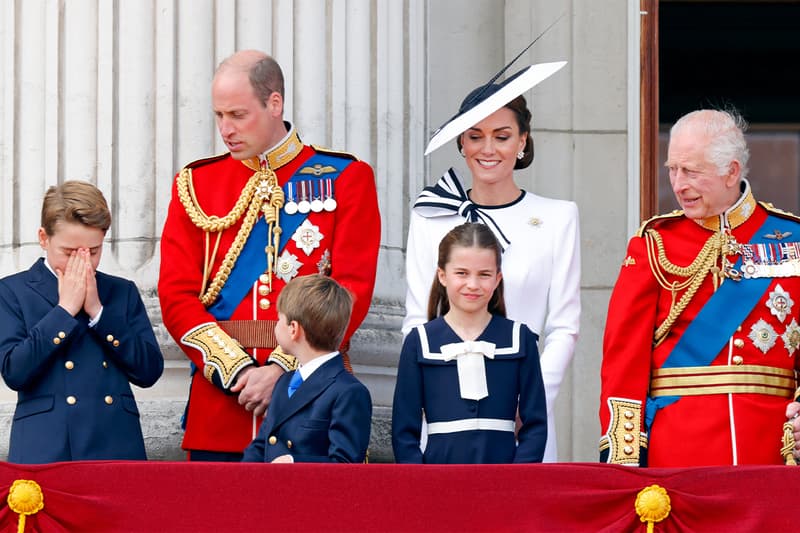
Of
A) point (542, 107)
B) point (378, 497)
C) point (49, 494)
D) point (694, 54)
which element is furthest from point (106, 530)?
point (694, 54)

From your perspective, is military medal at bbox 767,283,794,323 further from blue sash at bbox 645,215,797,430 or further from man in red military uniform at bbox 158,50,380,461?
man in red military uniform at bbox 158,50,380,461

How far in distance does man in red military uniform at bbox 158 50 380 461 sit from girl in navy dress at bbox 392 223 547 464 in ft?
1.34

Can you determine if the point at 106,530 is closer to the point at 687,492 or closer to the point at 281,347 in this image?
the point at 281,347

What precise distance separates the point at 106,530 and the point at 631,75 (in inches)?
152

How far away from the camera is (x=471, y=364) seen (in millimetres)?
5285

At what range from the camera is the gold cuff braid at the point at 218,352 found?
557cm

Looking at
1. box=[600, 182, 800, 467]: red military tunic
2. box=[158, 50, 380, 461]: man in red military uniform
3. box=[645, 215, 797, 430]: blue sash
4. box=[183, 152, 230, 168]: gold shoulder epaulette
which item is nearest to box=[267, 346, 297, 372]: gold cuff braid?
box=[158, 50, 380, 461]: man in red military uniform

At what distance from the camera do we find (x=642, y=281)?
5457 mm

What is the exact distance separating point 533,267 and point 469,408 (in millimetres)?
690

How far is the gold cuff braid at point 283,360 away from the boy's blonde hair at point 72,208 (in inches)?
25.1

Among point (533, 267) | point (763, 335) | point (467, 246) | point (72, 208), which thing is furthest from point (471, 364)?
point (72, 208)

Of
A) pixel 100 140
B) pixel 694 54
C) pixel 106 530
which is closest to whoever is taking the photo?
pixel 106 530

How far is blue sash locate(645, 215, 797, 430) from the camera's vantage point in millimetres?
5375

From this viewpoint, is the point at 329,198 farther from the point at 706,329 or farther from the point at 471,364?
the point at 706,329
